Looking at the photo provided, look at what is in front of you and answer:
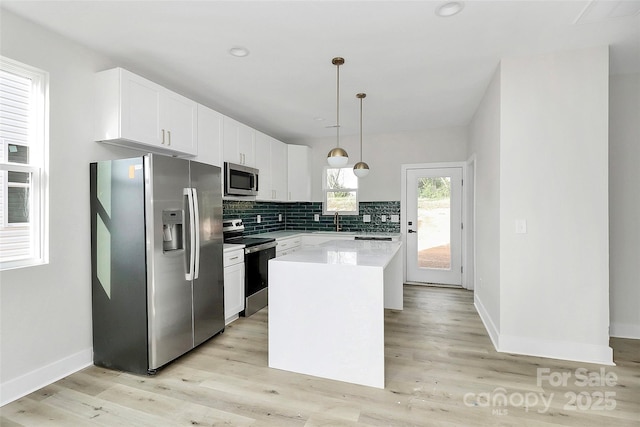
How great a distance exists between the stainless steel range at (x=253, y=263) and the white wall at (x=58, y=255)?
1.57 meters

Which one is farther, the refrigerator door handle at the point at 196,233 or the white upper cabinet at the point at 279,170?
the white upper cabinet at the point at 279,170

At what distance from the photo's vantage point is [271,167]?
5016 millimetres

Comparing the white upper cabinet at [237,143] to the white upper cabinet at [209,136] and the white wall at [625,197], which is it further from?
the white wall at [625,197]

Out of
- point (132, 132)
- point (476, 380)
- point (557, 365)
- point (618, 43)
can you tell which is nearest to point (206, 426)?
point (476, 380)

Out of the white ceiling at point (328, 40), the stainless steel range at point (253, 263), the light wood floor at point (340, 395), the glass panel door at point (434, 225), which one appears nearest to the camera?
the light wood floor at point (340, 395)

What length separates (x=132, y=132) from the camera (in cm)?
268

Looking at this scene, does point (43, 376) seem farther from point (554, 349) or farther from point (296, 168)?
point (296, 168)

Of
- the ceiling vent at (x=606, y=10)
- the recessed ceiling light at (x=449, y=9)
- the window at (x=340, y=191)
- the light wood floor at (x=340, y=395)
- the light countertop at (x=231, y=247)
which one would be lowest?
the light wood floor at (x=340, y=395)

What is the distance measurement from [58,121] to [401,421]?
3.11m

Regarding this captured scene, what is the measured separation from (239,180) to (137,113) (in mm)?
1545

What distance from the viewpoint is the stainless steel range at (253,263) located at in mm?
3852

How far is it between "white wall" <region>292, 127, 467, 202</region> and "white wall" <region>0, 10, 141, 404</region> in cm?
375

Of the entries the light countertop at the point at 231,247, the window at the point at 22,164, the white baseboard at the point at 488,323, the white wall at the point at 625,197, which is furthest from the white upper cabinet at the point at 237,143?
the white wall at the point at 625,197

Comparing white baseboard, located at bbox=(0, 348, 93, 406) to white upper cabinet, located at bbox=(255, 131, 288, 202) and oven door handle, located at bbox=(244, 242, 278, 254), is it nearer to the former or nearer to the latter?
oven door handle, located at bbox=(244, 242, 278, 254)
